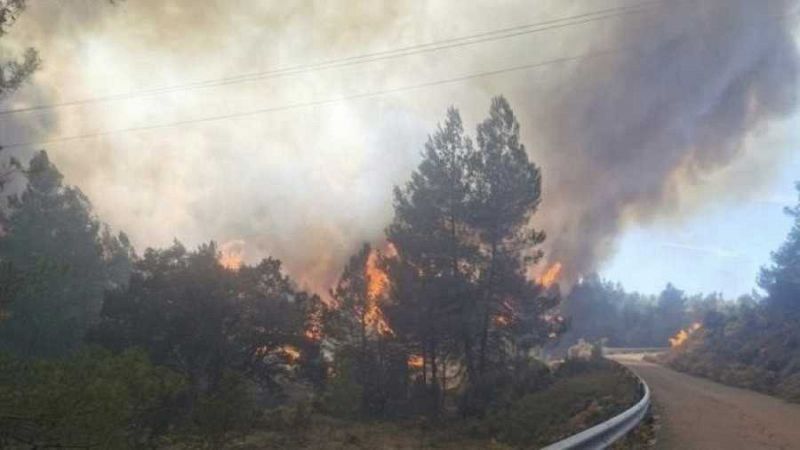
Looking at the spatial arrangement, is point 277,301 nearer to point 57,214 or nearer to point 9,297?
point 57,214

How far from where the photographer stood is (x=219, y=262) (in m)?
36.2

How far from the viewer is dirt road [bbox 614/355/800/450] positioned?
9414 millimetres

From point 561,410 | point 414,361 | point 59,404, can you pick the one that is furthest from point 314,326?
point 59,404

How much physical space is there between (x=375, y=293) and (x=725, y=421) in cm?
3029

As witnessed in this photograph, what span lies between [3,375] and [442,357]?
3109 centimetres

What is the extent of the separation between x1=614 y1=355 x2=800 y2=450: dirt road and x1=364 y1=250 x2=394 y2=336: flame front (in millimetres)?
21819

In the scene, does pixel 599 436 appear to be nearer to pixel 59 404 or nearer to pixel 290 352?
pixel 59 404

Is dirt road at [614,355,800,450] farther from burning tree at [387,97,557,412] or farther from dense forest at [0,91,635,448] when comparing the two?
burning tree at [387,97,557,412]

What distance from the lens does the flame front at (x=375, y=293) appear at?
3969cm

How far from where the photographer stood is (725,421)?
12305 mm

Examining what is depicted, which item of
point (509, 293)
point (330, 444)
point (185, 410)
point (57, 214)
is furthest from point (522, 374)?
point (57, 214)

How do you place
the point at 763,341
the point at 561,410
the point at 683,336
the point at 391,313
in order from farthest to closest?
1. the point at 683,336
2. the point at 391,313
3. the point at 763,341
4. the point at 561,410

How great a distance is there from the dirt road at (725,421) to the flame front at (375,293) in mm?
21819

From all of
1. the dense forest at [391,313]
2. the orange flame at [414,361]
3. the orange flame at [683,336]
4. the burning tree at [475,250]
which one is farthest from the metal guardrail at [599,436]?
the orange flame at [683,336]
